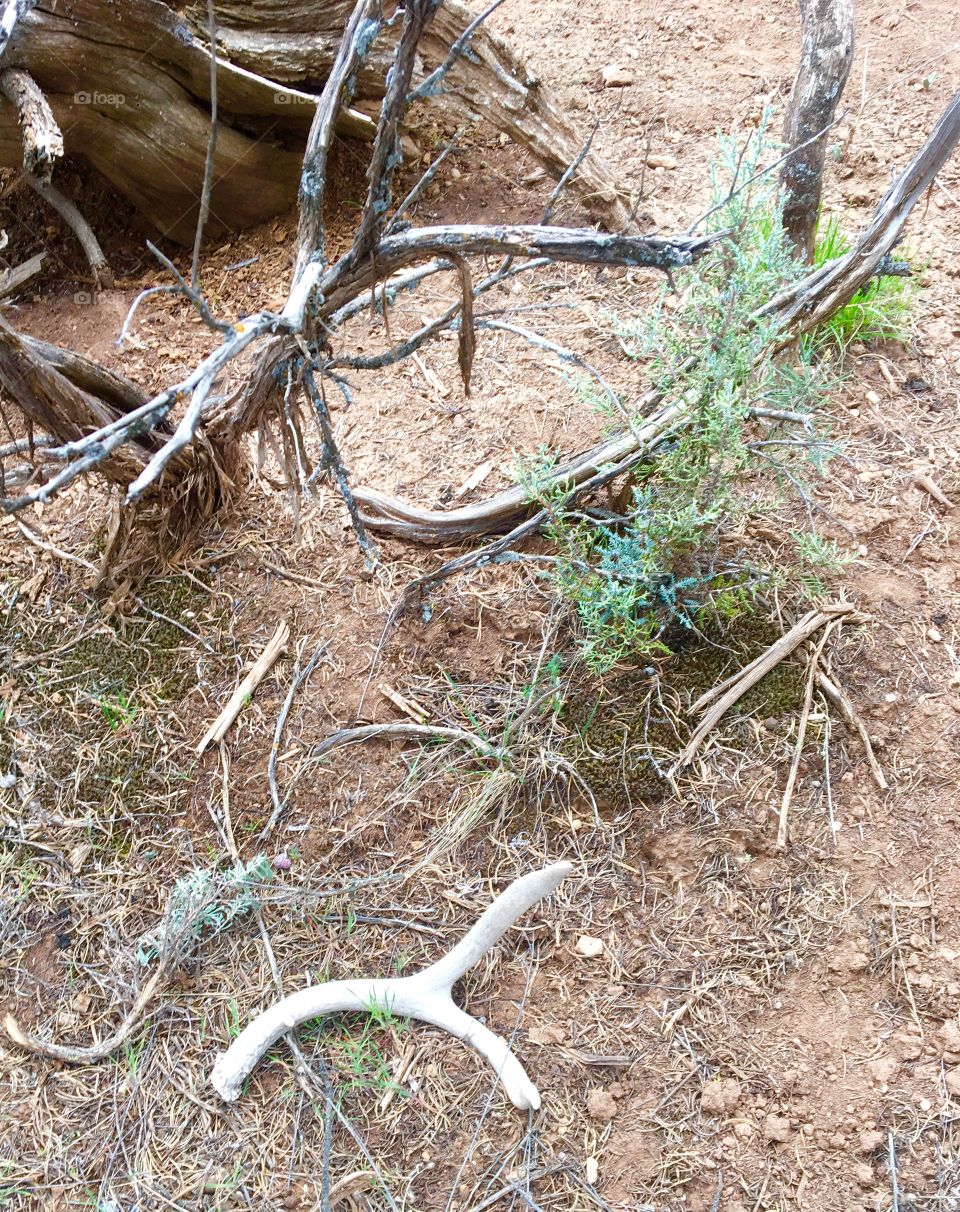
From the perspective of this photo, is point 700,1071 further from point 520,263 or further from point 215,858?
point 520,263

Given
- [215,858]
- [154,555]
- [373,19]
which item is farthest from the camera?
[154,555]

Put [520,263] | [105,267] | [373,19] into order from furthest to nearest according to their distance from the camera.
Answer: [105,267], [520,263], [373,19]

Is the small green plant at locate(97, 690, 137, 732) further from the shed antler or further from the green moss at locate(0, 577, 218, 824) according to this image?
the shed antler

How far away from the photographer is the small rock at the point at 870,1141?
5.93 ft

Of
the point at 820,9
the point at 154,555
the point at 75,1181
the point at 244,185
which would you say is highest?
the point at 820,9

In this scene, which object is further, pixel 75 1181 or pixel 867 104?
pixel 867 104

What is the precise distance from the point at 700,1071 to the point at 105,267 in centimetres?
337

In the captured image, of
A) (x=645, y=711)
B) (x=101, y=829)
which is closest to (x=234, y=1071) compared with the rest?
(x=101, y=829)

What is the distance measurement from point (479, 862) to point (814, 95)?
2377 millimetres

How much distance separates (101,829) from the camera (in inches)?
89.7

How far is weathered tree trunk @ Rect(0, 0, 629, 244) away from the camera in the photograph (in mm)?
3105

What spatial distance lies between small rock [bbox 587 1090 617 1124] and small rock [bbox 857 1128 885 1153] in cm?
47

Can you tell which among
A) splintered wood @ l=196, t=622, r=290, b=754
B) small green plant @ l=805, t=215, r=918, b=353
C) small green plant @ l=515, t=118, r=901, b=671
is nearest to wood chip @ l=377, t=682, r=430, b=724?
splintered wood @ l=196, t=622, r=290, b=754

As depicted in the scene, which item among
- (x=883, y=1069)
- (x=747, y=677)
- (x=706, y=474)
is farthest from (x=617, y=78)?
(x=883, y=1069)
